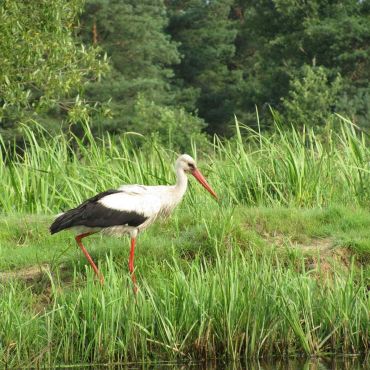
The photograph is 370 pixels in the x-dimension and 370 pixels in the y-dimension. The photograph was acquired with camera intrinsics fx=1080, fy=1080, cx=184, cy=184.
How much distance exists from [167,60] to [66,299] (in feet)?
120

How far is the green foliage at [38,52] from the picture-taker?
1492cm

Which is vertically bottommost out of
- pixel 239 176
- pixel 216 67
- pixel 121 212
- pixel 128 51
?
pixel 216 67

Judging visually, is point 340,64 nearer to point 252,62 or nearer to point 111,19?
point 111,19

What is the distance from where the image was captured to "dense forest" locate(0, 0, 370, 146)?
36.2 m

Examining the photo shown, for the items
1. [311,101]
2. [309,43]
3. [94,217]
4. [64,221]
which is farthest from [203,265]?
[309,43]

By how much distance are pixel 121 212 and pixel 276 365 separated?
7.48ft

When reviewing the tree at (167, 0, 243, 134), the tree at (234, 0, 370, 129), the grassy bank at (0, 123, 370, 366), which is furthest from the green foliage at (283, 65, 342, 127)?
the grassy bank at (0, 123, 370, 366)

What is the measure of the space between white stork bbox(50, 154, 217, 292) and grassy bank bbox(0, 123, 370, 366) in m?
0.28

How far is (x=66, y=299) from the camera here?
834cm

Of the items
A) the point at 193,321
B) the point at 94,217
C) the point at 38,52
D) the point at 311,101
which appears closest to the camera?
the point at 193,321

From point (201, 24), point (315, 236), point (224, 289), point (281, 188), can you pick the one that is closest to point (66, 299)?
point (224, 289)

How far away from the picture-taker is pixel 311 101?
1396 inches

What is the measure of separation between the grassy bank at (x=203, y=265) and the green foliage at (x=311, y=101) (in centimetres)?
2165

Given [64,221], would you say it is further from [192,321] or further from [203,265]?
[192,321]
